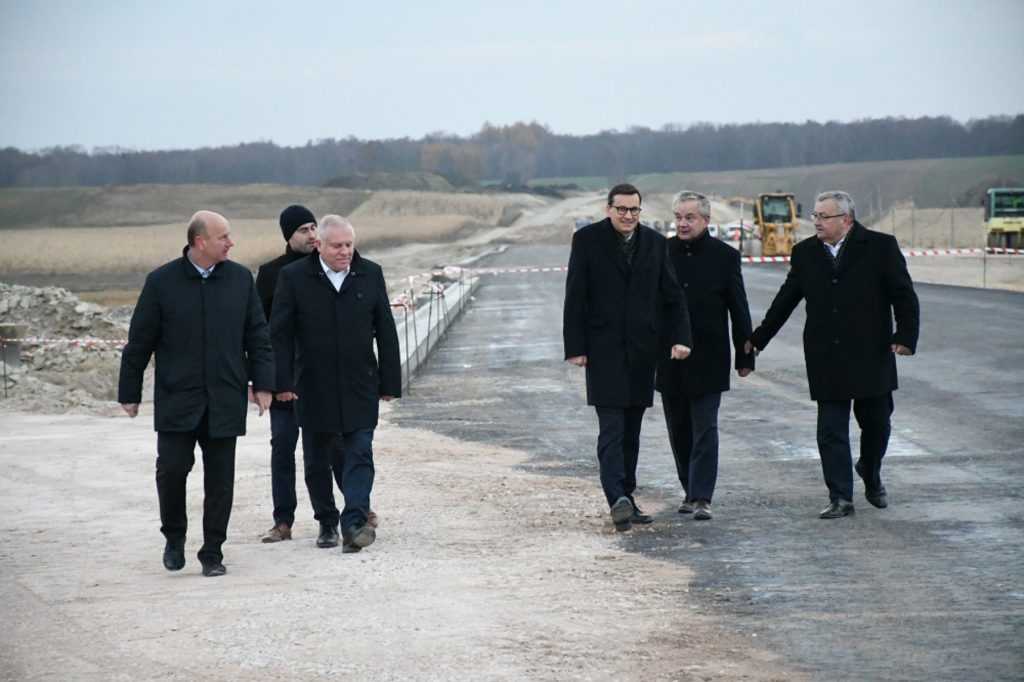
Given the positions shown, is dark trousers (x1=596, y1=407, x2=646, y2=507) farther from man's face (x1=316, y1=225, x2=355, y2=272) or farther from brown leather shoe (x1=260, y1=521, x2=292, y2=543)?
brown leather shoe (x1=260, y1=521, x2=292, y2=543)

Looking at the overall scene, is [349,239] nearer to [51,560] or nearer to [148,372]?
[51,560]

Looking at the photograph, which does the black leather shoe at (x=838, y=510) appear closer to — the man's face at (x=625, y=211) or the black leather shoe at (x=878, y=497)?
the black leather shoe at (x=878, y=497)

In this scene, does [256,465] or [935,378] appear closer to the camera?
[256,465]

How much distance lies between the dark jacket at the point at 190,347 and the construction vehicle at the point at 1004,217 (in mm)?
50116

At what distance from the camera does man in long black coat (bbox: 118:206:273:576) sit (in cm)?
777

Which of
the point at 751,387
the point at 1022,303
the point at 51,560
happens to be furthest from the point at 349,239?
the point at 1022,303

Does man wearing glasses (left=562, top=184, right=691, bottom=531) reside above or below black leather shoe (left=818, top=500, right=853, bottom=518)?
above

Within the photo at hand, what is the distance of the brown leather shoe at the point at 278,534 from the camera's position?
28.6 ft

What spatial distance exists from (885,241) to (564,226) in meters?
101

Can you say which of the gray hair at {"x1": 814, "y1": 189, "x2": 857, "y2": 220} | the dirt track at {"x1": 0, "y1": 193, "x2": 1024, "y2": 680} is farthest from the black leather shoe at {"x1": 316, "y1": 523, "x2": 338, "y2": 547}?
the gray hair at {"x1": 814, "y1": 189, "x2": 857, "y2": 220}

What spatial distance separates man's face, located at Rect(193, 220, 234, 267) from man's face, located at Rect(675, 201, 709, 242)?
2849 millimetres

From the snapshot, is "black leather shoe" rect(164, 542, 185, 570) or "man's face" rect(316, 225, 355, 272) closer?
"black leather shoe" rect(164, 542, 185, 570)

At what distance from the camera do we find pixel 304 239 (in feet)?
29.2

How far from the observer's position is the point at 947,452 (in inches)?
452
